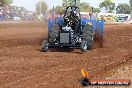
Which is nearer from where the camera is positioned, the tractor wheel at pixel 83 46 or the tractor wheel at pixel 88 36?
the tractor wheel at pixel 83 46

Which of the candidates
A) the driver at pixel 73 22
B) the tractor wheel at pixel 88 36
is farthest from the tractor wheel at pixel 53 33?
the tractor wheel at pixel 88 36

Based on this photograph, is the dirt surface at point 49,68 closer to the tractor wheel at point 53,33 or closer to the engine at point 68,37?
the engine at point 68,37

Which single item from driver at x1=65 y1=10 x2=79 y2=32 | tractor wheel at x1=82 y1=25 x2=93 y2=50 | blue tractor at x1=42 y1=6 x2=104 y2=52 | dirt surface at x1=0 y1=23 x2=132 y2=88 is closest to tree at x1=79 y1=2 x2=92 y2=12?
blue tractor at x1=42 y1=6 x2=104 y2=52

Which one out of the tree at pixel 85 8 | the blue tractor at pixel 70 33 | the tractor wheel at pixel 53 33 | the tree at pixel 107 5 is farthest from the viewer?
the tree at pixel 107 5

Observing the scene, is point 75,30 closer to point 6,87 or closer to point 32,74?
point 32,74

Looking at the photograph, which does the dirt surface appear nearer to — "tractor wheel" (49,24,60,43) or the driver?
"tractor wheel" (49,24,60,43)

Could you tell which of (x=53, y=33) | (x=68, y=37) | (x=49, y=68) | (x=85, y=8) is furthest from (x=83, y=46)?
(x=85, y=8)

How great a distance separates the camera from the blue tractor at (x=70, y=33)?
13.8m

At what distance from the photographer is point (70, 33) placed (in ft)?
45.3

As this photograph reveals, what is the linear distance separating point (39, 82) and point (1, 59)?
370cm

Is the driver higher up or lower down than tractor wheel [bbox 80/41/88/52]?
higher up

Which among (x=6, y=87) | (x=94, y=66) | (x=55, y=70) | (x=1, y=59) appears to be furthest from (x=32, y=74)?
(x=1, y=59)

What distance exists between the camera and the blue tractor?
13766 mm

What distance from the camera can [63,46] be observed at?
45.5ft
